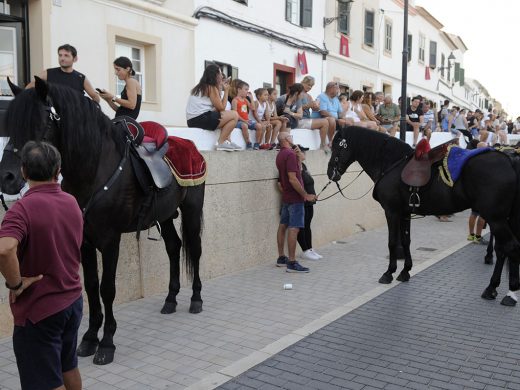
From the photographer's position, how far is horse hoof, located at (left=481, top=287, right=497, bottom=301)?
6.70 m

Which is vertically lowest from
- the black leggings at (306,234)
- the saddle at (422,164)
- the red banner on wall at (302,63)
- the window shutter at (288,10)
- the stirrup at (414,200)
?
the black leggings at (306,234)

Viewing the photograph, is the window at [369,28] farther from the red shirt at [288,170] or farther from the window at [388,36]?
the red shirt at [288,170]

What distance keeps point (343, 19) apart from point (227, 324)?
15.8m

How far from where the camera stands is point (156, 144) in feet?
18.0

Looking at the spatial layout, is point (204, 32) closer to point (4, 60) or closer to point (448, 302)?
point (4, 60)

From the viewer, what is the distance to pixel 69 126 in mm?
4078

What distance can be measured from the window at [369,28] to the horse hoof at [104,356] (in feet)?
62.5

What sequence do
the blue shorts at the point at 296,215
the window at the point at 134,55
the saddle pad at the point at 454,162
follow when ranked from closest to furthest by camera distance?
the saddle pad at the point at 454,162
the blue shorts at the point at 296,215
the window at the point at 134,55

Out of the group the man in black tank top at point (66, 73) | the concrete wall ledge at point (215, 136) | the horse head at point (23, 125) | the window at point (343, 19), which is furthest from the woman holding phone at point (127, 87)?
the window at point (343, 19)

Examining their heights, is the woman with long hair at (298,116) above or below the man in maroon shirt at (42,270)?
above

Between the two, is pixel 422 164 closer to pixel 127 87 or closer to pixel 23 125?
pixel 127 87

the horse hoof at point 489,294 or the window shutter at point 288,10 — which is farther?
the window shutter at point 288,10

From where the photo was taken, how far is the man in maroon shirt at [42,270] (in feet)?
9.14

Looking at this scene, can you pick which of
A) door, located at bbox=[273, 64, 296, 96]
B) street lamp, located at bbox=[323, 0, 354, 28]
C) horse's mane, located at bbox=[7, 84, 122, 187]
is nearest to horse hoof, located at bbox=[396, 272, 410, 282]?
horse's mane, located at bbox=[7, 84, 122, 187]
